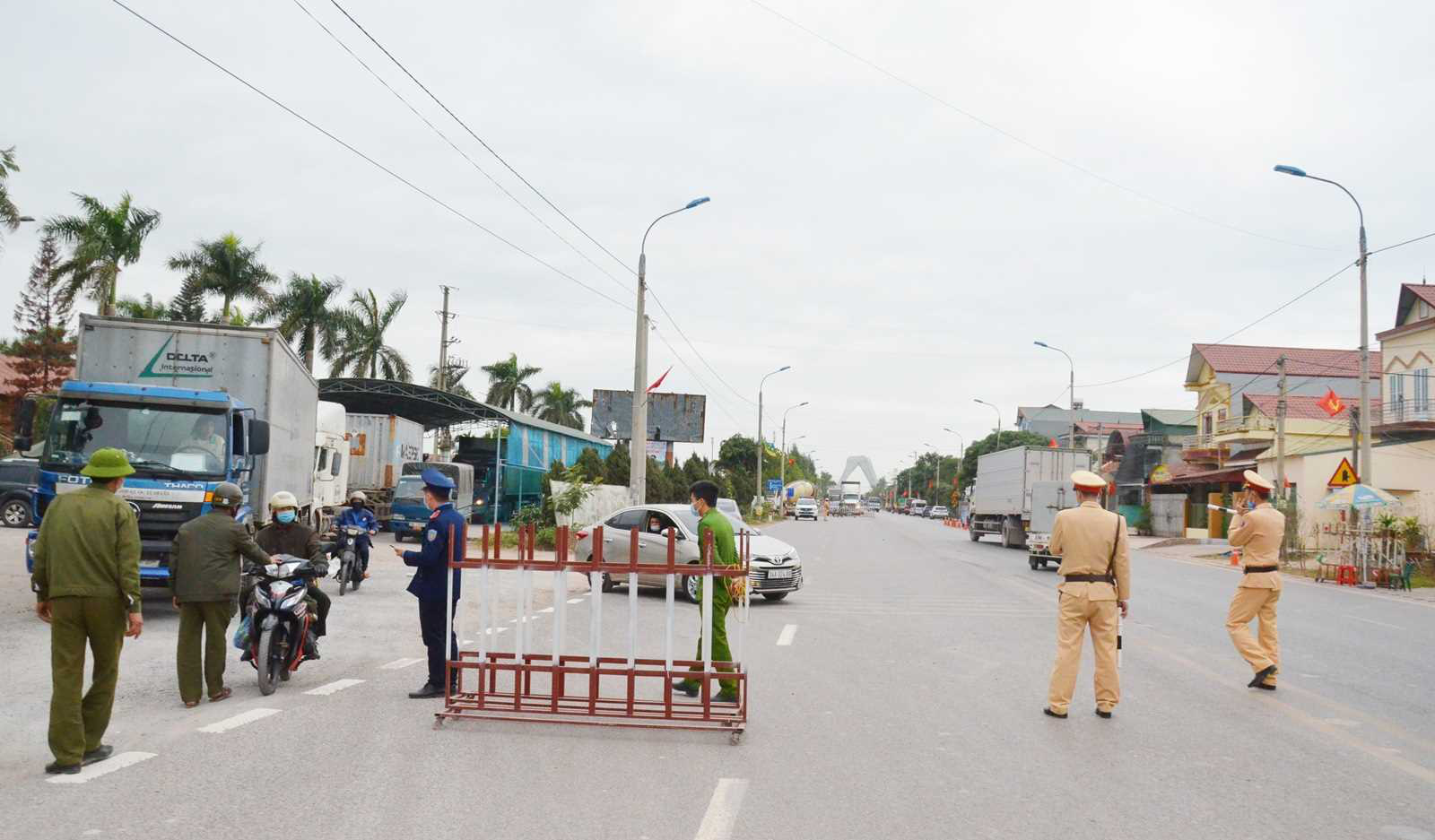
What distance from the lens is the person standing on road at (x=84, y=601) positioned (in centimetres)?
610

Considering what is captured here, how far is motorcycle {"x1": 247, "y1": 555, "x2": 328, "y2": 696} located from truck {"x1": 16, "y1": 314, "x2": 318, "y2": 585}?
301cm

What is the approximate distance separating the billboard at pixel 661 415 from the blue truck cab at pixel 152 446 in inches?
2323

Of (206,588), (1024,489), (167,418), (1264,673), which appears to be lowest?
(1264,673)

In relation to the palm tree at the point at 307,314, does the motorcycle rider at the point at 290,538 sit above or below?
below

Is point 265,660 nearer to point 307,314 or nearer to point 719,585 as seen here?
point 719,585

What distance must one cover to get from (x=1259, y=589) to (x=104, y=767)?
8.68 metres

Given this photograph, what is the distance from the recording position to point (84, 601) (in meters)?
6.24

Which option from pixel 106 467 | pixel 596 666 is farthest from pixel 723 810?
pixel 106 467

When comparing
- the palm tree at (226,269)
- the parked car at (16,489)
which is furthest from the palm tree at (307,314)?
the parked car at (16,489)

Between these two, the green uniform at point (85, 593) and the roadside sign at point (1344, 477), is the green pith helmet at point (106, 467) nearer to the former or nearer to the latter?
the green uniform at point (85, 593)

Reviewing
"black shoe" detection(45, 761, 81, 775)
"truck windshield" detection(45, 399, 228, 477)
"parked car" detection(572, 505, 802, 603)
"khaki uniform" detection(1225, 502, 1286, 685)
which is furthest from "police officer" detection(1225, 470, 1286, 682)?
"truck windshield" detection(45, 399, 228, 477)

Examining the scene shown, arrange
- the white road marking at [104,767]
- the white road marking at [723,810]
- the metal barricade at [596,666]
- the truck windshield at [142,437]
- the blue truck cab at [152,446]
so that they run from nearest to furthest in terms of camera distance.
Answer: the white road marking at [723,810] < the white road marking at [104,767] < the metal barricade at [596,666] < the blue truck cab at [152,446] < the truck windshield at [142,437]

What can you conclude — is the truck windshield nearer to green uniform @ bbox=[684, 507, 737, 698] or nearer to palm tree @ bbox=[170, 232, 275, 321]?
green uniform @ bbox=[684, 507, 737, 698]

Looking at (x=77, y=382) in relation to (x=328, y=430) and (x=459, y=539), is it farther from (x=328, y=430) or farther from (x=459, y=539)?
(x=328, y=430)
